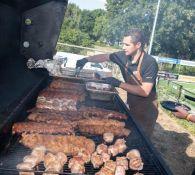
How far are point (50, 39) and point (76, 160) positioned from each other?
137 inches

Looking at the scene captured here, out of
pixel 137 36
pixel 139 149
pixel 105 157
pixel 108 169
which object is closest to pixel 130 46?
pixel 137 36

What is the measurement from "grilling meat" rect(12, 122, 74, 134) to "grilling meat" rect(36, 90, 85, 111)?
799 millimetres

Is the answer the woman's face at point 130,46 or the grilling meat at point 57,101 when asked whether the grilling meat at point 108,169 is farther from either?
the woman's face at point 130,46

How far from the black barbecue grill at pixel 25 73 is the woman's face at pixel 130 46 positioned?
3.06ft

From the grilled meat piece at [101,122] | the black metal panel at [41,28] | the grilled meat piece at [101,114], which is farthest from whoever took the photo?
the black metal panel at [41,28]

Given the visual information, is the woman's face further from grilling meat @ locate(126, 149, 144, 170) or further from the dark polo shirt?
grilling meat @ locate(126, 149, 144, 170)

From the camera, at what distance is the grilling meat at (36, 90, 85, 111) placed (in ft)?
15.9

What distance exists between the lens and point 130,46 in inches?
216

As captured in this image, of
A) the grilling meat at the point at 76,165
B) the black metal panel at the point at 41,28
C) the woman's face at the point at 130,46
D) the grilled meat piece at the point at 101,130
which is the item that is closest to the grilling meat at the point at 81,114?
the grilled meat piece at the point at 101,130

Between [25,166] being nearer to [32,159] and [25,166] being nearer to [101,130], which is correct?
[32,159]

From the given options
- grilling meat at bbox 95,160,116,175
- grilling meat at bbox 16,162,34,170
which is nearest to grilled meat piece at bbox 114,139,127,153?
grilling meat at bbox 95,160,116,175

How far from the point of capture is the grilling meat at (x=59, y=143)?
3561 millimetres

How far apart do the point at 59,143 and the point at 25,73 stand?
238cm

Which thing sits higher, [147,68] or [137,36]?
[137,36]
